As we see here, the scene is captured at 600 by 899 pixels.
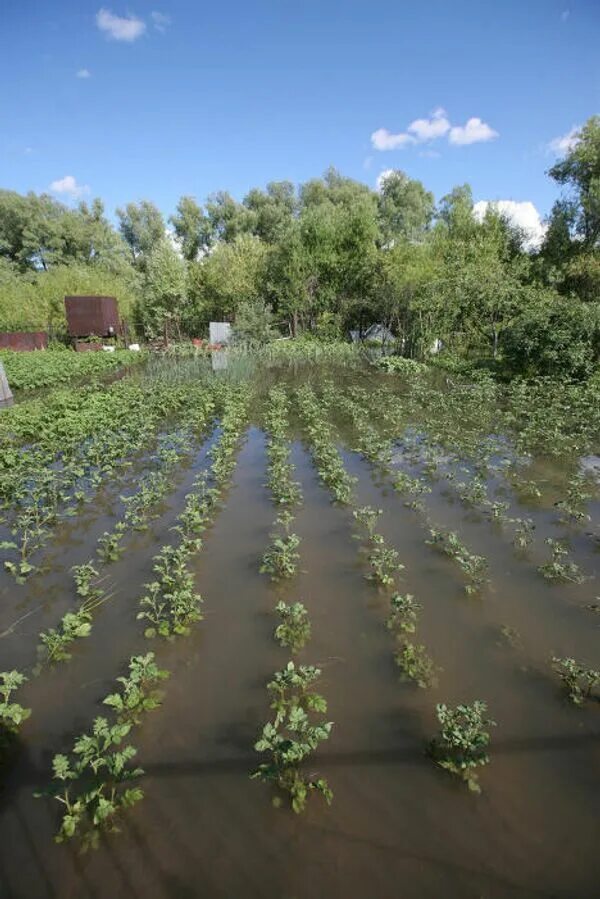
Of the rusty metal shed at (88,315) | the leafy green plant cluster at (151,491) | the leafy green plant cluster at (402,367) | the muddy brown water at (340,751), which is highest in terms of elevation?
the rusty metal shed at (88,315)

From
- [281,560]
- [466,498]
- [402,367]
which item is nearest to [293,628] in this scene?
[281,560]

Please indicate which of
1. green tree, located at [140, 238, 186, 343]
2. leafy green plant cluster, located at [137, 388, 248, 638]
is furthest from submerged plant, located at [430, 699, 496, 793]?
green tree, located at [140, 238, 186, 343]

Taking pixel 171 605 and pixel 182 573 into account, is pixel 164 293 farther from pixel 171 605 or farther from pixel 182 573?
pixel 171 605

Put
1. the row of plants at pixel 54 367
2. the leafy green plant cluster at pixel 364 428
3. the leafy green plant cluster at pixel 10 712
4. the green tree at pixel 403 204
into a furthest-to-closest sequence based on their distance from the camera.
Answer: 1. the green tree at pixel 403 204
2. the row of plants at pixel 54 367
3. the leafy green plant cluster at pixel 364 428
4. the leafy green plant cluster at pixel 10 712

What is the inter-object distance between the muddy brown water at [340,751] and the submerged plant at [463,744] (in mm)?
84

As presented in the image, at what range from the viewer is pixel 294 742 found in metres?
2.94

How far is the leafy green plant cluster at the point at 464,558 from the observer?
16.2 ft

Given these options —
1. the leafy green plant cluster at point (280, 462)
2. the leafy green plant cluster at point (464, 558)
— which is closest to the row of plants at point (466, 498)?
the leafy green plant cluster at point (464, 558)

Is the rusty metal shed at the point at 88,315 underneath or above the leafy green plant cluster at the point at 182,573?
above

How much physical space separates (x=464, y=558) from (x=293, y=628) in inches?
90.5

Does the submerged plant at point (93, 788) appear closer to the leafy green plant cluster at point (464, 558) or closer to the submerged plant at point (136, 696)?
the submerged plant at point (136, 696)

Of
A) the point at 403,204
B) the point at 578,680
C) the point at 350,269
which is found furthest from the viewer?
the point at 403,204

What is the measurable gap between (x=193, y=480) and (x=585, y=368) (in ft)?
47.6

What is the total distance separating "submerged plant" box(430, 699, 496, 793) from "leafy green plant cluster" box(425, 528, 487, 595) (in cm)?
185
